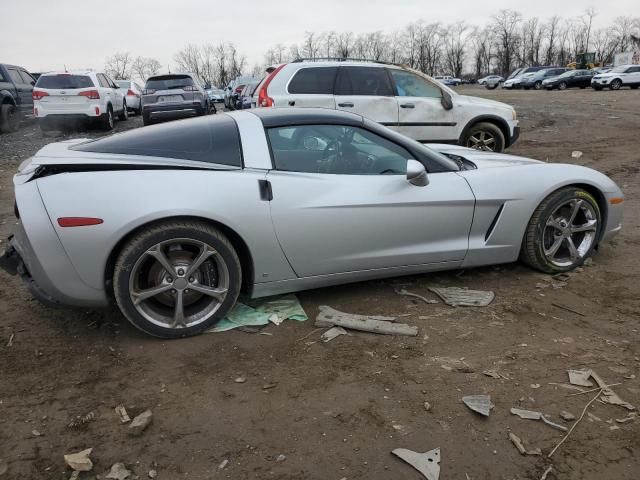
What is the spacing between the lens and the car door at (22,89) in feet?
48.6

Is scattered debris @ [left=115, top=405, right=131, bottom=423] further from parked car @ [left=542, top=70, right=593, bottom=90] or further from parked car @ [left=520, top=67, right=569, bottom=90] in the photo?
parked car @ [left=520, top=67, right=569, bottom=90]

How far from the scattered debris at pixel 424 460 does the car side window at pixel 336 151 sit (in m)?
1.85

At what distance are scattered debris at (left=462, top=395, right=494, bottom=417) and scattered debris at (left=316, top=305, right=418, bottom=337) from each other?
683mm

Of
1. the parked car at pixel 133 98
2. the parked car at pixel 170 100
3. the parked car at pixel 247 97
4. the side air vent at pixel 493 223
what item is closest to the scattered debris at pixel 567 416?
the side air vent at pixel 493 223

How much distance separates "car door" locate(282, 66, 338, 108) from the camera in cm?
782

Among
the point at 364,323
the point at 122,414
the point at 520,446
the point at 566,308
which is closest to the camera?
the point at 520,446

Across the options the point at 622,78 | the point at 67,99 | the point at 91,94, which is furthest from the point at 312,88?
the point at 622,78

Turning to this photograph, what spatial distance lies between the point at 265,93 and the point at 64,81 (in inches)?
331

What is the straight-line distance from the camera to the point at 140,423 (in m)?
2.42

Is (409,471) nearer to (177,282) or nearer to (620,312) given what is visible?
(177,282)

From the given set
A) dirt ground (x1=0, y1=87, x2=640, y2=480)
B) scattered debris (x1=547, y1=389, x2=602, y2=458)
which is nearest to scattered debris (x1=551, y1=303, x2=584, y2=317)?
dirt ground (x1=0, y1=87, x2=640, y2=480)

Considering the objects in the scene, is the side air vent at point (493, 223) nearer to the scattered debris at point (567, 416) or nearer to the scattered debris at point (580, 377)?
the scattered debris at point (580, 377)

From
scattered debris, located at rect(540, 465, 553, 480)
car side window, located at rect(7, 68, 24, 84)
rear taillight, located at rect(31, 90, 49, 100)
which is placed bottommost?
scattered debris, located at rect(540, 465, 553, 480)

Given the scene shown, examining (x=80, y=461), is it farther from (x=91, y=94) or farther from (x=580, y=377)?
(x=91, y=94)
